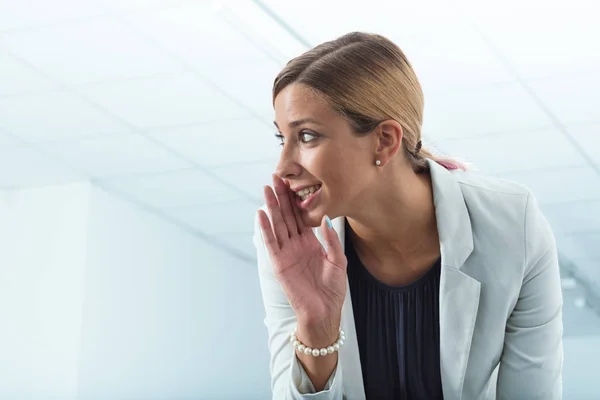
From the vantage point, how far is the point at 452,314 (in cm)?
173

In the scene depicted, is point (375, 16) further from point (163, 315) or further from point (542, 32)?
point (163, 315)

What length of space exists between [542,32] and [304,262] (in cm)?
300

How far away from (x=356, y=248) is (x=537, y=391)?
1.51 feet

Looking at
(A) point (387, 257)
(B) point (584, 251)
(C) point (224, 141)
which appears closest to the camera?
(A) point (387, 257)

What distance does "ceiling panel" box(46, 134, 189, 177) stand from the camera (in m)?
6.30

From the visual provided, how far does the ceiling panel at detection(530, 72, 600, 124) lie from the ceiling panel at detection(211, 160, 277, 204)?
6.85 ft

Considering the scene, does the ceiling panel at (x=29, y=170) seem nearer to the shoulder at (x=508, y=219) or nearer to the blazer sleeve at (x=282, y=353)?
the blazer sleeve at (x=282, y=353)

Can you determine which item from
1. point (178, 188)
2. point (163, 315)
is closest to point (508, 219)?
point (178, 188)

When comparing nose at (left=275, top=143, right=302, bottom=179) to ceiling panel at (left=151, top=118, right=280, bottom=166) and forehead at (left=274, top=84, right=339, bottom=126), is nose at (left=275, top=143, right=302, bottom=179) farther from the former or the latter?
ceiling panel at (left=151, top=118, right=280, bottom=166)

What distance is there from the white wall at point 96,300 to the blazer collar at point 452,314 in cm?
571

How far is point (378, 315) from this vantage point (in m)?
1.84

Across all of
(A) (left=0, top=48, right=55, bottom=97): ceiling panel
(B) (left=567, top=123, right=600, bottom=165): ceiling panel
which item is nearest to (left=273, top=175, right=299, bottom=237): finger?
(A) (left=0, top=48, right=55, bottom=97): ceiling panel

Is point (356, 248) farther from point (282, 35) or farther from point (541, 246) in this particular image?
point (282, 35)

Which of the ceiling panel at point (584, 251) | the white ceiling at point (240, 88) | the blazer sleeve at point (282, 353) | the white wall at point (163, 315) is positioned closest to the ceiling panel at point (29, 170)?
the white ceiling at point (240, 88)
